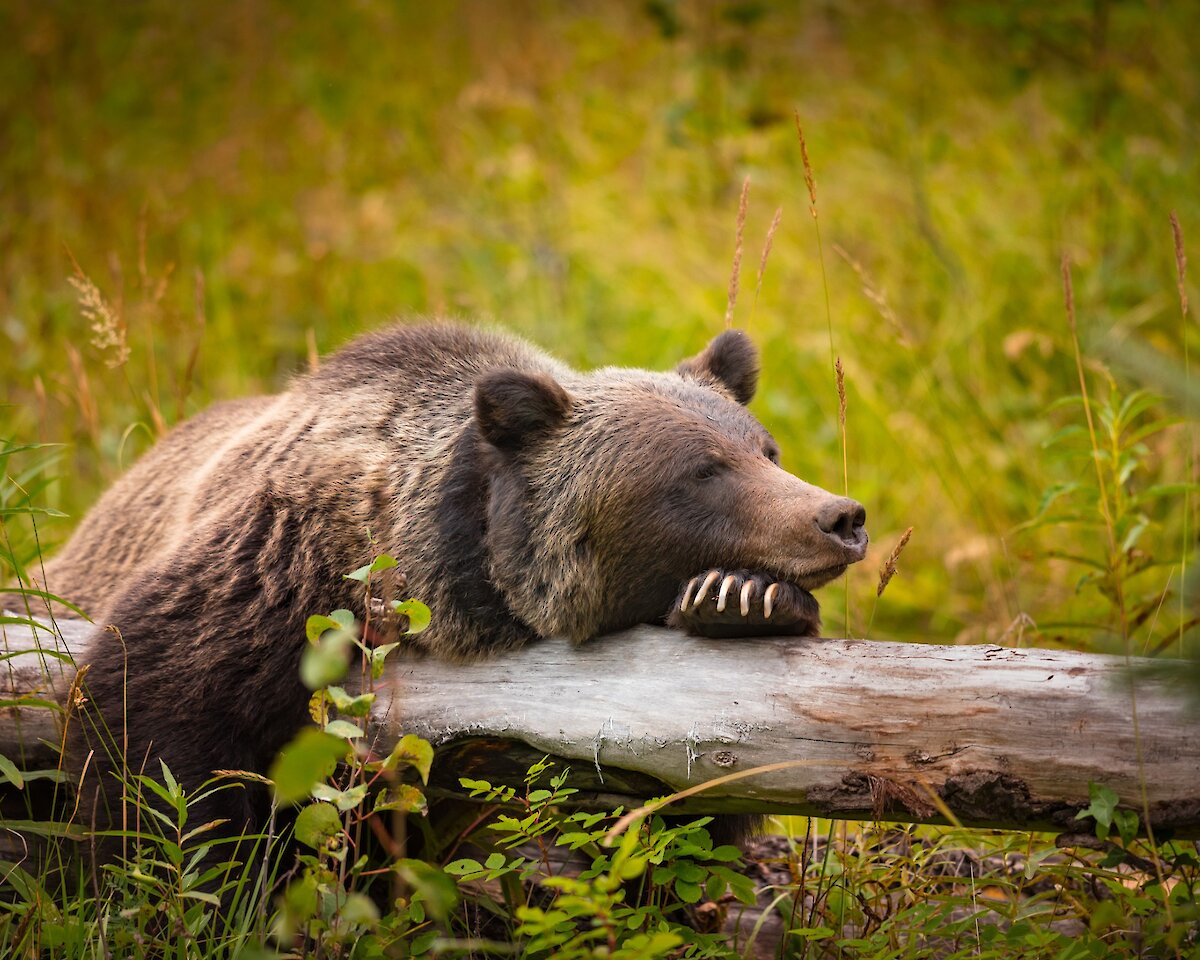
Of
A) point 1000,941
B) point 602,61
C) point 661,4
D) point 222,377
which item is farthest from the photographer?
point 602,61

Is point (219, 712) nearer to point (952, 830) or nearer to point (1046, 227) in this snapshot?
Result: point (952, 830)

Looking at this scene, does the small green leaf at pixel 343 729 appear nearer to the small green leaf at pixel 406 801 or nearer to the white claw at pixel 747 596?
the small green leaf at pixel 406 801

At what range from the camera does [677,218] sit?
27.8ft

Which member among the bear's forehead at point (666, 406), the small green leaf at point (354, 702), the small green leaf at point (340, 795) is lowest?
→ the small green leaf at point (340, 795)

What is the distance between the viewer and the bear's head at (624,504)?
11.0 feet

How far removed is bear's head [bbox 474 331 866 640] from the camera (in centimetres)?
334

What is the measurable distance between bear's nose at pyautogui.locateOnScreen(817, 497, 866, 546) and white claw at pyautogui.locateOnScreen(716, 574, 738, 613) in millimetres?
281

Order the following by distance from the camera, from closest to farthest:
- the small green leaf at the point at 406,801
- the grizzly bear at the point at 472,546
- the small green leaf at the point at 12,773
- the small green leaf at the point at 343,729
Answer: the small green leaf at the point at 343,729, the small green leaf at the point at 406,801, the small green leaf at the point at 12,773, the grizzly bear at the point at 472,546

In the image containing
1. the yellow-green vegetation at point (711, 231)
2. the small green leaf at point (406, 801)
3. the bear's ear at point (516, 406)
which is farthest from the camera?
the yellow-green vegetation at point (711, 231)

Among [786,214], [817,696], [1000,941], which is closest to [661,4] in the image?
[786,214]

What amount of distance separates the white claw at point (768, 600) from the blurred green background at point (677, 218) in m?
1.26

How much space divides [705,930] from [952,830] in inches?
31.9

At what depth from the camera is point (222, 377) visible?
7809 mm

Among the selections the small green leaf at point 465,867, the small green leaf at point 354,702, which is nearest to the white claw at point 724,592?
the small green leaf at point 465,867
